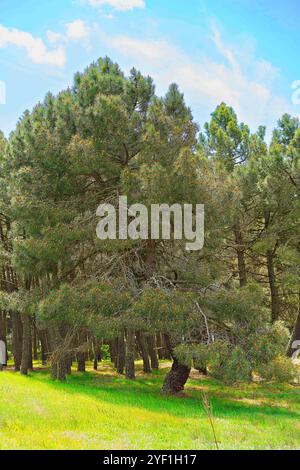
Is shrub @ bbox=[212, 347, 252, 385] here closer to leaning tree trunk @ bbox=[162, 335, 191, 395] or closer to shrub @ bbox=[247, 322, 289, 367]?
shrub @ bbox=[247, 322, 289, 367]

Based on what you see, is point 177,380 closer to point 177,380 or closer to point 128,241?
point 177,380

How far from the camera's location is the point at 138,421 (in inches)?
334

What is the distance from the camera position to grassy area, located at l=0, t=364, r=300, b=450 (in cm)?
668

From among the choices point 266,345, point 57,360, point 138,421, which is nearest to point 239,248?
point 57,360

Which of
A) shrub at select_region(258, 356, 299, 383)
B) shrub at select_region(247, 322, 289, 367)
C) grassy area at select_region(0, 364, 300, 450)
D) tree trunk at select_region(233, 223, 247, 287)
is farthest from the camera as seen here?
tree trunk at select_region(233, 223, 247, 287)

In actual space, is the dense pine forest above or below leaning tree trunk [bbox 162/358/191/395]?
above

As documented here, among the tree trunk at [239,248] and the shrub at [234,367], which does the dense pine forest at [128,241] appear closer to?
the shrub at [234,367]

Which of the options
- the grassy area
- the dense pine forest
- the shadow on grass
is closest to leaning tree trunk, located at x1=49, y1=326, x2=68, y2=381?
the dense pine forest

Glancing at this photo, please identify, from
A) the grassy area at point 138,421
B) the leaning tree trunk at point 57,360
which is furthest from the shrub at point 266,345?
the leaning tree trunk at point 57,360

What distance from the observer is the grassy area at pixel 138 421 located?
668 centimetres
